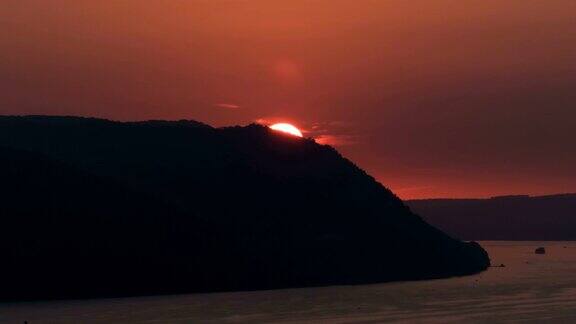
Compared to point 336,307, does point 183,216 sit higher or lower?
higher

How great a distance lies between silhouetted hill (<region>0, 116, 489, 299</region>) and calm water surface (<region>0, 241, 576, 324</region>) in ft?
29.8

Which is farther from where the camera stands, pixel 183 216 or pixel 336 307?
pixel 183 216

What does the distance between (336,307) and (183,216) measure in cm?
4973

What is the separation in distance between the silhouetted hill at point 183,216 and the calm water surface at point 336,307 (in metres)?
9.07

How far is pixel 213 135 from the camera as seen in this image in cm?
19300

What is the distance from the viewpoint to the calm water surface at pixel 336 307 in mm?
100188

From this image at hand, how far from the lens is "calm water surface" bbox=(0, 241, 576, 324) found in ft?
329

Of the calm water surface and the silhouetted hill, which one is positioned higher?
the silhouetted hill

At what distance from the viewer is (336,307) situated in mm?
113688

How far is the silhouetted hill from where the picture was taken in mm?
134000

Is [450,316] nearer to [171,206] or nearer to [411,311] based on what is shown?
[411,311]

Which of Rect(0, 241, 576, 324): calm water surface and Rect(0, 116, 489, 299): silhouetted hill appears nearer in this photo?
Rect(0, 241, 576, 324): calm water surface

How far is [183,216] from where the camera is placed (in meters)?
156

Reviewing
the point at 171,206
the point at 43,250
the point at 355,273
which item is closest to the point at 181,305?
the point at 43,250
